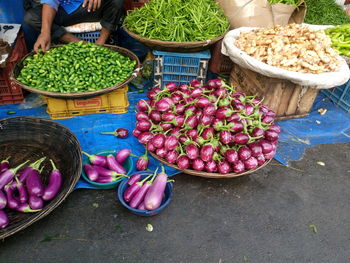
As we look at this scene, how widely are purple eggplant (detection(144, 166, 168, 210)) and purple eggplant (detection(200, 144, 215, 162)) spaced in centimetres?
37

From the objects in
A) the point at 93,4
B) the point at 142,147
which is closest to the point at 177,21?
the point at 93,4

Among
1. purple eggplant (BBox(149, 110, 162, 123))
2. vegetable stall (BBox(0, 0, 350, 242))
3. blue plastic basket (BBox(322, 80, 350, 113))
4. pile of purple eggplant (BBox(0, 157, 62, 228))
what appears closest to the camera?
pile of purple eggplant (BBox(0, 157, 62, 228))

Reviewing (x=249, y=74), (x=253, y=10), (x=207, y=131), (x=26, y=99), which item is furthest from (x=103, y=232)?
(x=253, y=10)

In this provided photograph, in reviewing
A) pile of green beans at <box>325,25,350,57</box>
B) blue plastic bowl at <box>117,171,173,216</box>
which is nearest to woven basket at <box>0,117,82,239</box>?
blue plastic bowl at <box>117,171,173,216</box>

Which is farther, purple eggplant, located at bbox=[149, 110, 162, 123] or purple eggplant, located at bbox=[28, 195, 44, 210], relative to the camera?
purple eggplant, located at bbox=[149, 110, 162, 123]

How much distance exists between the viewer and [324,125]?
3.45 metres

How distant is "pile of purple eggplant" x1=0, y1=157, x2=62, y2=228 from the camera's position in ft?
6.46

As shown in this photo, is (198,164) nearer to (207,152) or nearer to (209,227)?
(207,152)

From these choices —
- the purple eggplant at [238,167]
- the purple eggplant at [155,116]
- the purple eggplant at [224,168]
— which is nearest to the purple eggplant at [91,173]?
the purple eggplant at [155,116]

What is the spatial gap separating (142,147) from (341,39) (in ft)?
9.47

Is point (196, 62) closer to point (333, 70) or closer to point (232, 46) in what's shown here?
point (232, 46)

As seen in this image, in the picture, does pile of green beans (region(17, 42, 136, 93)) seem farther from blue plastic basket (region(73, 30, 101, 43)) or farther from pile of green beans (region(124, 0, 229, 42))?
blue plastic basket (region(73, 30, 101, 43))

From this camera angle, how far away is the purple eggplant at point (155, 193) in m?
2.09

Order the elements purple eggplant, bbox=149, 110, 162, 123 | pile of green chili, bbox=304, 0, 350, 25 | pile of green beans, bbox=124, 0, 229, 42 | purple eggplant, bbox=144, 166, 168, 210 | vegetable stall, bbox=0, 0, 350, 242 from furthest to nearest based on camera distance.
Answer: pile of green chili, bbox=304, 0, 350, 25, pile of green beans, bbox=124, 0, 229, 42, purple eggplant, bbox=149, 110, 162, 123, vegetable stall, bbox=0, 0, 350, 242, purple eggplant, bbox=144, 166, 168, 210
